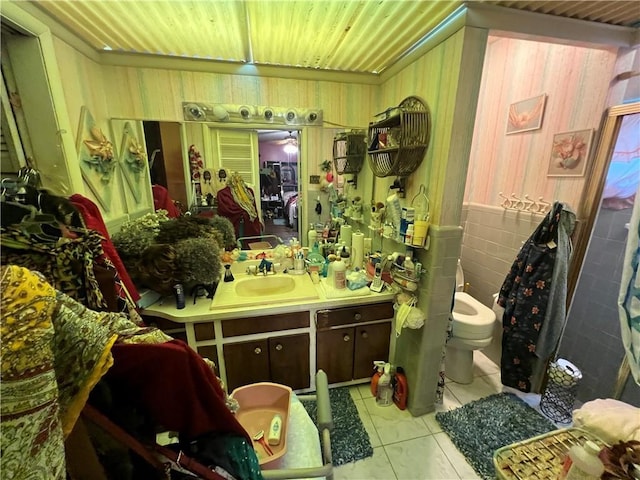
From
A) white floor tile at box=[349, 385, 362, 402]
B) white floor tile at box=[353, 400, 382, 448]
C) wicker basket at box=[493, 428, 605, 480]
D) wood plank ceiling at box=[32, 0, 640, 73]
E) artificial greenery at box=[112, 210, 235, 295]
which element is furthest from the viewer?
white floor tile at box=[349, 385, 362, 402]

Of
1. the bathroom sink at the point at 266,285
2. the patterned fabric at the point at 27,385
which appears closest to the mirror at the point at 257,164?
the bathroom sink at the point at 266,285

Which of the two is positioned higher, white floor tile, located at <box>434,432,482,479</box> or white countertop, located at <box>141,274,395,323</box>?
white countertop, located at <box>141,274,395,323</box>

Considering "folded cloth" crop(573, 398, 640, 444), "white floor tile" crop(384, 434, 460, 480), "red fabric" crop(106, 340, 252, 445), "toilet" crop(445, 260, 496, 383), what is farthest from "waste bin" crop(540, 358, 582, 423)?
"red fabric" crop(106, 340, 252, 445)

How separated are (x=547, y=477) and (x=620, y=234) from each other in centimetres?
140

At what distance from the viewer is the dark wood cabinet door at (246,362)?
150 cm

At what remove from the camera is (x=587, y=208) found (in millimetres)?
1524

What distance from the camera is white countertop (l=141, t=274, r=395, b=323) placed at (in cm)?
136

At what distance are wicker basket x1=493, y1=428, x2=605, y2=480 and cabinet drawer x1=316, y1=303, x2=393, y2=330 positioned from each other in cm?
86

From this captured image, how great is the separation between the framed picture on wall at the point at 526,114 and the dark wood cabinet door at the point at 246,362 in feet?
7.78

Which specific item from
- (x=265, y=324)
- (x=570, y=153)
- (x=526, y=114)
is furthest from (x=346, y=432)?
(x=526, y=114)

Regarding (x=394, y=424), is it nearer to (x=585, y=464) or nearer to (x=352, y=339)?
(x=352, y=339)

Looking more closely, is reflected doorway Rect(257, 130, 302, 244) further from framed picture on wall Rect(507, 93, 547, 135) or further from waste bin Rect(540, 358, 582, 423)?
waste bin Rect(540, 358, 582, 423)

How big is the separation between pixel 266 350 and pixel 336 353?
47 cm

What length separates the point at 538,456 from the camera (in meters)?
0.88
